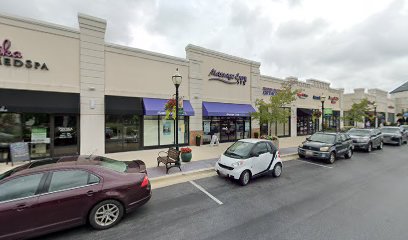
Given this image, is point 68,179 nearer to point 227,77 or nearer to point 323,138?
point 323,138

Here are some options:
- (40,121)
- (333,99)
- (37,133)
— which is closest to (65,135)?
(37,133)

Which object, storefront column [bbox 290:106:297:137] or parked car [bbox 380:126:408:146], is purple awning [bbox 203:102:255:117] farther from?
parked car [bbox 380:126:408:146]

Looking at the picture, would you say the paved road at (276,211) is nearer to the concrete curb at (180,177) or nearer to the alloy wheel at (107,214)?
the alloy wheel at (107,214)

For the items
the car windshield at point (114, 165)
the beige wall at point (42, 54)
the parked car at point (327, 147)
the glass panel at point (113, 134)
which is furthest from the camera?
the glass panel at point (113, 134)

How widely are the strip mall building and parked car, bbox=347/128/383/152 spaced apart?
875 cm

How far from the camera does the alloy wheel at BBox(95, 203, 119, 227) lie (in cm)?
445

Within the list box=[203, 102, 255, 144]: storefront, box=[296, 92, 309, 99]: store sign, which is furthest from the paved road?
box=[296, 92, 309, 99]: store sign

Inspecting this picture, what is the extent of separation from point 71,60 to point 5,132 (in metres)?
4.92

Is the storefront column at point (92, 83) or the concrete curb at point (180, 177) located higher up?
the storefront column at point (92, 83)

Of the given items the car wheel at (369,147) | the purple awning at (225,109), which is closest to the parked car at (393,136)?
the car wheel at (369,147)

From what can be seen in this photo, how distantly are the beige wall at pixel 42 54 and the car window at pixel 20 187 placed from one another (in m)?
8.73

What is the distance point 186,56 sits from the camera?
16.0 metres

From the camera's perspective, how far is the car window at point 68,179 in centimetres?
415

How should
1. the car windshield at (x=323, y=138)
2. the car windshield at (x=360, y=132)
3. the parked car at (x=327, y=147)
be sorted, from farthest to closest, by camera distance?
1. the car windshield at (x=360, y=132)
2. the car windshield at (x=323, y=138)
3. the parked car at (x=327, y=147)
